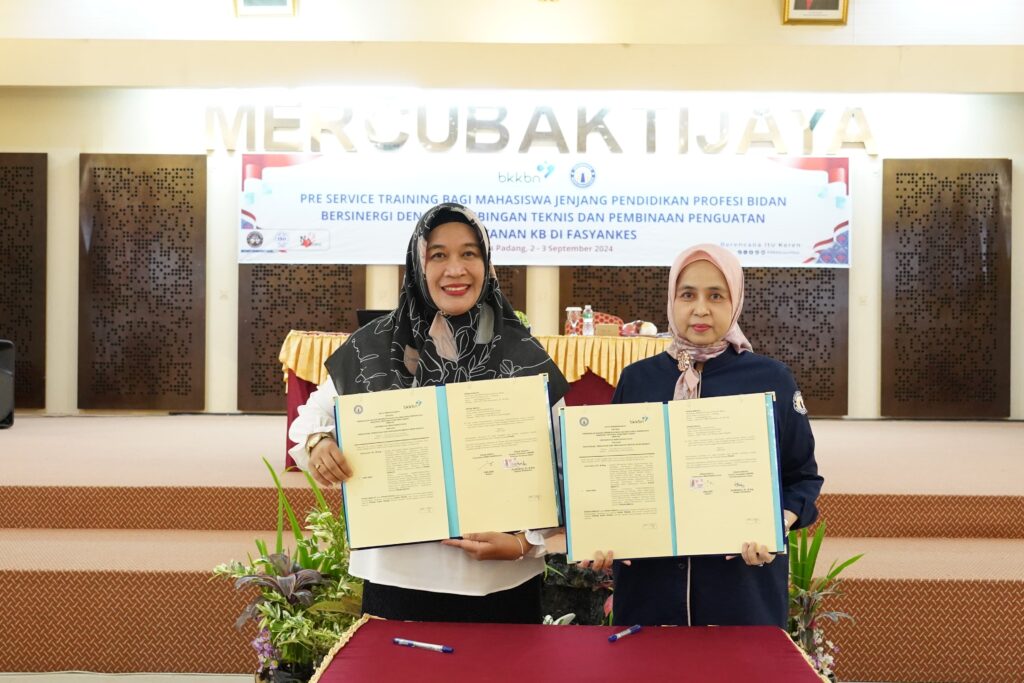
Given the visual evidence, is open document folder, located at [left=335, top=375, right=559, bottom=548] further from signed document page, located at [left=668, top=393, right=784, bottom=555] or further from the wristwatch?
signed document page, located at [left=668, top=393, right=784, bottom=555]

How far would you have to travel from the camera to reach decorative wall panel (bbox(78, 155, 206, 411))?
25.6 ft

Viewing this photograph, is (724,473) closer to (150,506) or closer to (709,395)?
(709,395)

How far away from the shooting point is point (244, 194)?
7.69 meters

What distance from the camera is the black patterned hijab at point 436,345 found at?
1.74m

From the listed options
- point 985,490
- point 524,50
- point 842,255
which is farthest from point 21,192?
point 985,490

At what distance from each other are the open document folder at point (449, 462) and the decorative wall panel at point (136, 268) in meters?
6.64

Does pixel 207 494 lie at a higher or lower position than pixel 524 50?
lower

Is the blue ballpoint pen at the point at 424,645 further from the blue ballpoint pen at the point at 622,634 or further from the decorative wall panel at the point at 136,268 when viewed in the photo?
the decorative wall panel at the point at 136,268

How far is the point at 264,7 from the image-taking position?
7812mm

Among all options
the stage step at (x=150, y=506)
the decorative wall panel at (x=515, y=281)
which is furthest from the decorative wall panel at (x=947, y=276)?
the stage step at (x=150, y=506)

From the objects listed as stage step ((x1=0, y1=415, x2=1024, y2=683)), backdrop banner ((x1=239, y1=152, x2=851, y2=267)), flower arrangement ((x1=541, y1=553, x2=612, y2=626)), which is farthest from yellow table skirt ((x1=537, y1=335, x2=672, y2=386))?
backdrop banner ((x1=239, y1=152, x2=851, y2=267))

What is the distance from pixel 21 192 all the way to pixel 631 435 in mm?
7626

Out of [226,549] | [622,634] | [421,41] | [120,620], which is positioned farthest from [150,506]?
[421,41]

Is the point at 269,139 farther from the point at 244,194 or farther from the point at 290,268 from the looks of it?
the point at 290,268
